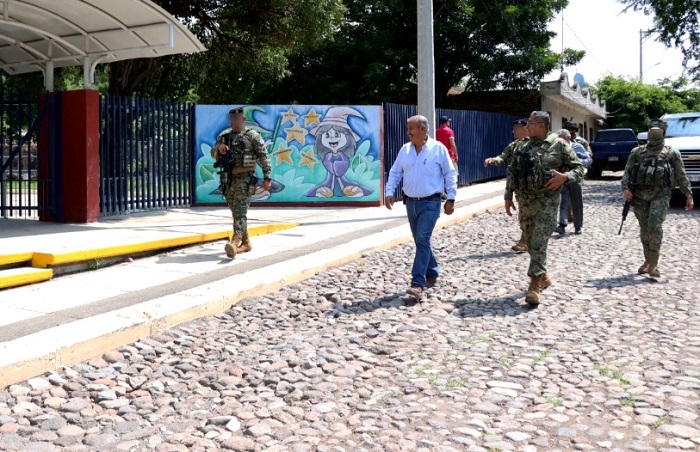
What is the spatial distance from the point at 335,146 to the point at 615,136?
48.2ft

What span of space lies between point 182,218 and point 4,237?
3.44m

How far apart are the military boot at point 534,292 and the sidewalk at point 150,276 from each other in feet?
8.09

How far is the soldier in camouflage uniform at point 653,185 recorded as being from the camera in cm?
806

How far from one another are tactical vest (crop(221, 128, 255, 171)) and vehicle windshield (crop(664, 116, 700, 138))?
41.3ft

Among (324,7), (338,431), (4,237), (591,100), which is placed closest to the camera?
(338,431)

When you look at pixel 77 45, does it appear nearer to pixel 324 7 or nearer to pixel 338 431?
pixel 324 7

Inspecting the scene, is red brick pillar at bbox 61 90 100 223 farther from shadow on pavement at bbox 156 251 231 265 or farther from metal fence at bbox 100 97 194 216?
shadow on pavement at bbox 156 251 231 265

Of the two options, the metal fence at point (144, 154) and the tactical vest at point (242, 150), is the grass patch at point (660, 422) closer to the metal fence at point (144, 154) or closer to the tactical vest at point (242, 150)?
the tactical vest at point (242, 150)

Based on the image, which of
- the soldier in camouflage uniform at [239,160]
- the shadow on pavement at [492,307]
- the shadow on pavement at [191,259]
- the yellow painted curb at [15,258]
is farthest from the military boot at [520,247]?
the yellow painted curb at [15,258]

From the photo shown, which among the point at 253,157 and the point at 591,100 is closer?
the point at 253,157

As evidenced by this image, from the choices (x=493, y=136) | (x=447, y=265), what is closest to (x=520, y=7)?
(x=493, y=136)

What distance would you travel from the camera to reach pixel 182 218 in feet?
41.2

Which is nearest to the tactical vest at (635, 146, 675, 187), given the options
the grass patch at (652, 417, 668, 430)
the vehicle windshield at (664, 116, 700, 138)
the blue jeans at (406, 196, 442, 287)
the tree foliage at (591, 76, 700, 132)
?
the blue jeans at (406, 196, 442, 287)

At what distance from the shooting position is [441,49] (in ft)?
93.2
